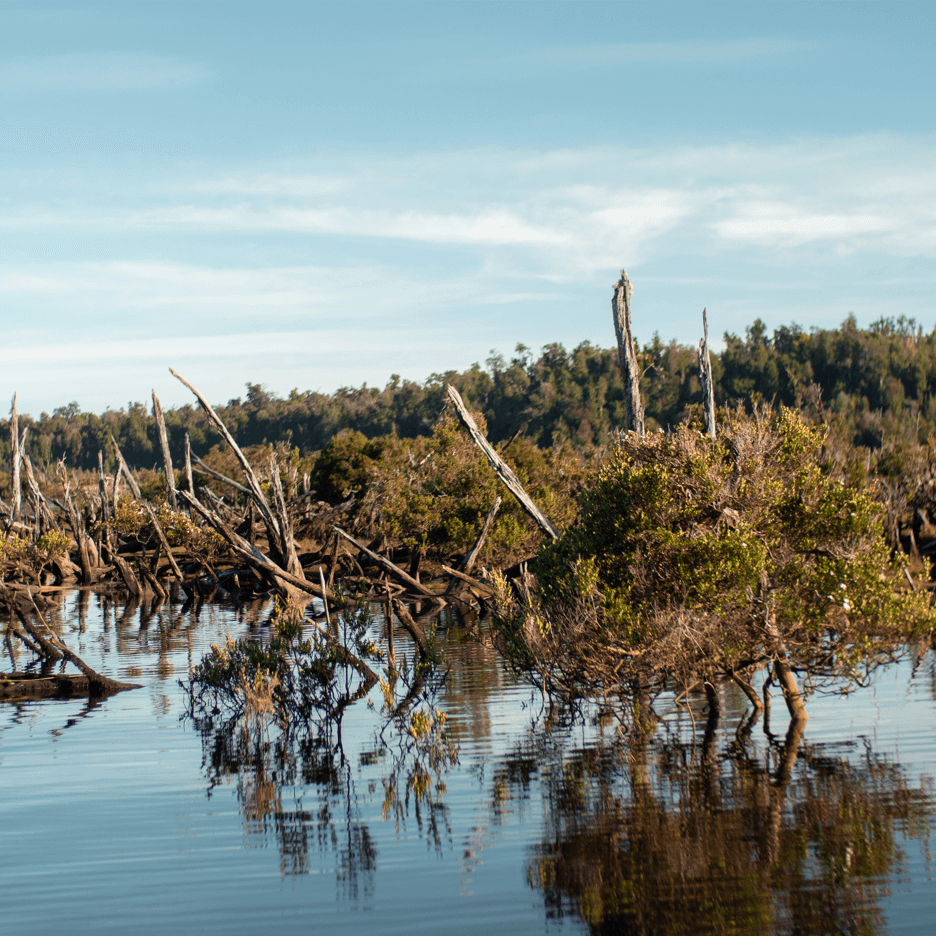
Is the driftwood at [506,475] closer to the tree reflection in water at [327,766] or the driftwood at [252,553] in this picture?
the tree reflection in water at [327,766]

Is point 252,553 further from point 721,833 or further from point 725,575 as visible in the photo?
point 721,833

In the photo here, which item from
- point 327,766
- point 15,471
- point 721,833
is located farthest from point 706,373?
point 15,471

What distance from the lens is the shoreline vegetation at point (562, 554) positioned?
15094mm

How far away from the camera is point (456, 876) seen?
10.9 meters

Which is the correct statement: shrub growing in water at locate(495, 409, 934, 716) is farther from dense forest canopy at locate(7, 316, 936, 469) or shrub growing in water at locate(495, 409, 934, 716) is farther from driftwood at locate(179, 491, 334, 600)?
dense forest canopy at locate(7, 316, 936, 469)

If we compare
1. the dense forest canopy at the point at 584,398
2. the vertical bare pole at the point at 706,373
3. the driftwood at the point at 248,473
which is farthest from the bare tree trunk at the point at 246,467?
the dense forest canopy at the point at 584,398

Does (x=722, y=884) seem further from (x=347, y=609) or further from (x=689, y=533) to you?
(x=347, y=609)

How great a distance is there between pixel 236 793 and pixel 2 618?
29.2m

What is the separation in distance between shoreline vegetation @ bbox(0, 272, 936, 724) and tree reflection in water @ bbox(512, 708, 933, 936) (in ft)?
3.82

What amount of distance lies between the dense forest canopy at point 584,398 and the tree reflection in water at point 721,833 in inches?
2267

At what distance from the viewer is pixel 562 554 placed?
1697 centimetres

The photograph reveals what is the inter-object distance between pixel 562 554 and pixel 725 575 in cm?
295

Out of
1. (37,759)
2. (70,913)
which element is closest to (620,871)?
(70,913)

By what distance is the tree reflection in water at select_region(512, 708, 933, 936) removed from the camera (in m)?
9.80
